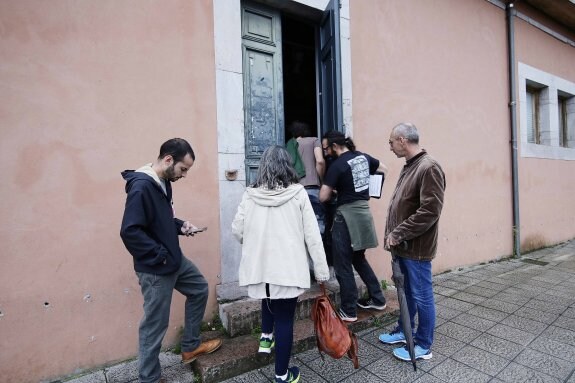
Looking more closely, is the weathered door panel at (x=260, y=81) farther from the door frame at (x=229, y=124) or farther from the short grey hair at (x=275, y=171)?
the short grey hair at (x=275, y=171)

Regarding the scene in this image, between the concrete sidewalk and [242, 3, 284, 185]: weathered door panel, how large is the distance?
1960 millimetres

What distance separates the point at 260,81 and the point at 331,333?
2772 millimetres

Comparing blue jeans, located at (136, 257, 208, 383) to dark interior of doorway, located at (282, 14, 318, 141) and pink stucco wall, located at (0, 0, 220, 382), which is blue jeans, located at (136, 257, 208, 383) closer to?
pink stucco wall, located at (0, 0, 220, 382)

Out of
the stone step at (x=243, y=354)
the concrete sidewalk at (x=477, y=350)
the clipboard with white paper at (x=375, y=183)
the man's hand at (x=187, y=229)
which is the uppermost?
the clipboard with white paper at (x=375, y=183)

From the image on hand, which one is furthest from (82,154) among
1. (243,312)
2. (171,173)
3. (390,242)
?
(390,242)

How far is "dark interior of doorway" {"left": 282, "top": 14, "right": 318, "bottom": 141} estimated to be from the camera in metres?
5.73

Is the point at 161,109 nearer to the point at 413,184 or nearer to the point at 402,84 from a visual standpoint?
the point at 413,184

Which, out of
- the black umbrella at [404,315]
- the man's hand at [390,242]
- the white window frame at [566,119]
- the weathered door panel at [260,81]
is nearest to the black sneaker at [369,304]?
the black umbrella at [404,315]

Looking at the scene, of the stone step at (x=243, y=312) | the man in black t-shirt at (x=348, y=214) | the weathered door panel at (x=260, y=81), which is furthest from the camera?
the weathered door panel at (x=260, y=81)

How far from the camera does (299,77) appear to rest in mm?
6230

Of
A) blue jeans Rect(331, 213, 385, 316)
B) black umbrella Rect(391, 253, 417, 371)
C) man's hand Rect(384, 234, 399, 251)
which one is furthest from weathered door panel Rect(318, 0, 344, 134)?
black umbrella Rect(391, 253, 417, 371)

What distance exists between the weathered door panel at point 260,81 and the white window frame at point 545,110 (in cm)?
520

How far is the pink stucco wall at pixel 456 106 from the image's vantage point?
433 cm

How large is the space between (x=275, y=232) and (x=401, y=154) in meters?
1.28
